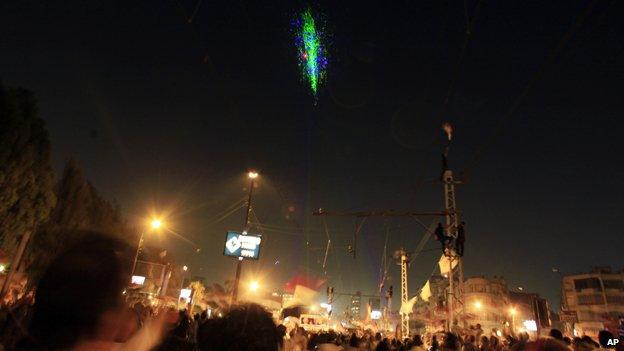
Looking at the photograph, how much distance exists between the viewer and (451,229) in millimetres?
17219

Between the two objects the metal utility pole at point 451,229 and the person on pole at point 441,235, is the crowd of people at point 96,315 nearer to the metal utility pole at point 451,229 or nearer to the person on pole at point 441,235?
the person on pole at point 441,235

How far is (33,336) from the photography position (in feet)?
7.20

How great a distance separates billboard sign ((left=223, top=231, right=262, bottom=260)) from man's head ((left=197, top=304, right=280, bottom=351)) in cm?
2052

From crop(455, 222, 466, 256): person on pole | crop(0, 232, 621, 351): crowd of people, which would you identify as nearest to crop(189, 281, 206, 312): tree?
crop(455, 222, 466, 256): person on pole

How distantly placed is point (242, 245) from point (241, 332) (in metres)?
20.8

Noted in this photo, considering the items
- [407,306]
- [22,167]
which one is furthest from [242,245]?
[22,167]

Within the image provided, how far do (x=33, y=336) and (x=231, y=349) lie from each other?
1.20m

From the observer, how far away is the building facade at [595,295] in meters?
62.9

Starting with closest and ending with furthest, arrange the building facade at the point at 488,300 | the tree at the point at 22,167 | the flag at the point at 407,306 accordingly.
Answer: the tree at the point at 22,167 < the flag at the point at 407,306 < the building facade at the point at 488,300

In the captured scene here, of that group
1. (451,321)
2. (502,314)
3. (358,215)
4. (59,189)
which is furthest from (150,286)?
(502,314)

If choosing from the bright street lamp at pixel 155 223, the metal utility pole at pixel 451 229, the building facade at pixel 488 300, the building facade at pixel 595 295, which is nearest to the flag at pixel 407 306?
the metal utility pole at pixel 451 229

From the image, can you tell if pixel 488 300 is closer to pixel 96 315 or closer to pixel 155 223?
pixel 155 223

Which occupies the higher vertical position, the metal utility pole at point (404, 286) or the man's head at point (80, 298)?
the metal utility pole at point (404, 286)

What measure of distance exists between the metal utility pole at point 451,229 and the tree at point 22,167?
20522 millimetres
